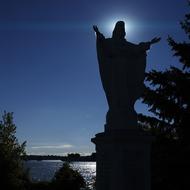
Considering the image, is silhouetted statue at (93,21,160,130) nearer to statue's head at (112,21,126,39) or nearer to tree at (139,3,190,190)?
statue's head at (112,21,126,39)

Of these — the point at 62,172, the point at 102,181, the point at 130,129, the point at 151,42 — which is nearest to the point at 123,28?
the point at 151,42

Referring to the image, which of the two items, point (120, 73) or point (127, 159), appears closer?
point (127, 159)

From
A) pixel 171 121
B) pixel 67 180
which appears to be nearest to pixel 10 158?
pixel 67 180

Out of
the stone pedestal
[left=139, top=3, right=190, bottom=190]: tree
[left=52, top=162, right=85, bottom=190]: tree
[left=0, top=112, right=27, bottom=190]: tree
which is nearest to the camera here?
the stone pedestal

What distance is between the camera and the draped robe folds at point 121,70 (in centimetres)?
1030

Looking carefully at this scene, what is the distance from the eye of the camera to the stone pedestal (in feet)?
31.6

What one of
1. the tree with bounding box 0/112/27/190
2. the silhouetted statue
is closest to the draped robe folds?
the silhouetted statue

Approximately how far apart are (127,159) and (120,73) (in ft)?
6.32

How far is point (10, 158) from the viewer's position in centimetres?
2795

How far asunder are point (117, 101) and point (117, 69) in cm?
71

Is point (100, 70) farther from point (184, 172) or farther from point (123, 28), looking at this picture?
point (184, 172)

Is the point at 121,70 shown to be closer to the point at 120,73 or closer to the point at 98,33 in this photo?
the point at 120,73

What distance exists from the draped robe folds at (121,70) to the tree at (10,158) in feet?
58.4

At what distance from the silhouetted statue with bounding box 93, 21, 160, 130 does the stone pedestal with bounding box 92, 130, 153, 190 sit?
47 cm
